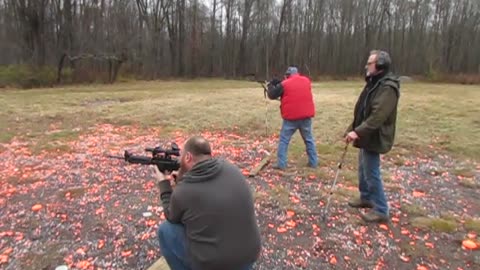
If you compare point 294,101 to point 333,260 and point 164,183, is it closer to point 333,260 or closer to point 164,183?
point 333,260

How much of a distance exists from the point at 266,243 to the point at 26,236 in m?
2.76

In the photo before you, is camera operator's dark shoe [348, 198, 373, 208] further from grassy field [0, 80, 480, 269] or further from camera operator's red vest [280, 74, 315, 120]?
camera operator's red vest [280, 74, 315, 120]

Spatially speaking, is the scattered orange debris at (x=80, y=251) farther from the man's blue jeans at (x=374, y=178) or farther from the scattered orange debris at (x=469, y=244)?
the scattered orange debris at (x=469, y=244)

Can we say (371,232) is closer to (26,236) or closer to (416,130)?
(26,236)

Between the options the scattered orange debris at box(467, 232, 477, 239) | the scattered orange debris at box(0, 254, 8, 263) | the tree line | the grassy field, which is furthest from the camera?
the tree line

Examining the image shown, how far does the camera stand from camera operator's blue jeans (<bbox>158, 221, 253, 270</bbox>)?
2.87 m

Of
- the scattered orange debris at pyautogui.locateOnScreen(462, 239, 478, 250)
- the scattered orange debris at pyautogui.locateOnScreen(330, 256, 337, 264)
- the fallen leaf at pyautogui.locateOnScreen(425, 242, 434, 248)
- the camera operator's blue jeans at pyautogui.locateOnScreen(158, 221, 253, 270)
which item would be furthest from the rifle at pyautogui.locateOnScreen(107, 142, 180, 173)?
the scattered orange debris at pyautogui.locateOnScreen(462, 239, 478, 250)

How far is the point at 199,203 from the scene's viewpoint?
2.56m

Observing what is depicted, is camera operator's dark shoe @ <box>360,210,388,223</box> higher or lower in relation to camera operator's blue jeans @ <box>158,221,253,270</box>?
lower

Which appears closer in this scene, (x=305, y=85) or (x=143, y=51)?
(x=305, y=85)

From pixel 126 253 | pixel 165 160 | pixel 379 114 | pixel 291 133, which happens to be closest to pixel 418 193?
pixel 291 133

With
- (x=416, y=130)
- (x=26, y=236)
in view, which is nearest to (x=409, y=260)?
(x=26, y=236)

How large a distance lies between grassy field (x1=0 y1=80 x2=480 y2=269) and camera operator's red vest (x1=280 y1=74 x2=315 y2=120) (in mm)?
1060

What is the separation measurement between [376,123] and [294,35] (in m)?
44.5
